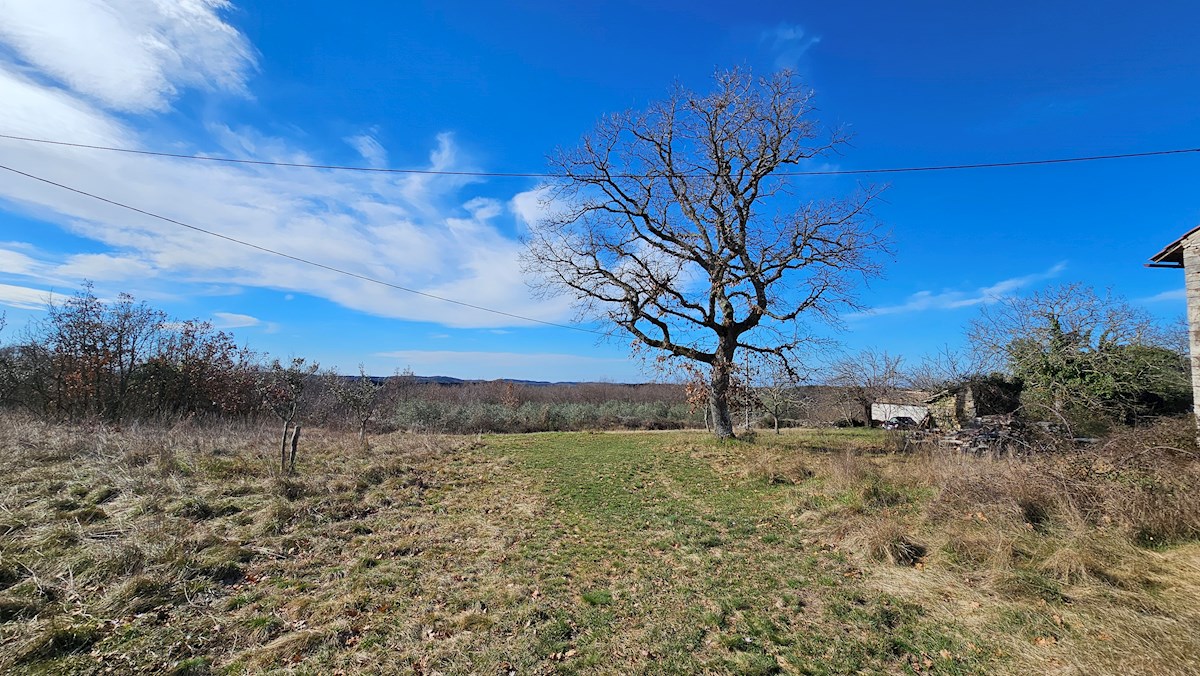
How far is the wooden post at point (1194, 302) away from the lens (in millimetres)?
8383

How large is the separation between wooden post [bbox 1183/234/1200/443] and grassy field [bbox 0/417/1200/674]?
2.25 meters

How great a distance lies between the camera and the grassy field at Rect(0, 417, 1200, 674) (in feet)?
12.6

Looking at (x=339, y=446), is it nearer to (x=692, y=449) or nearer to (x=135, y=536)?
(x=135, y=536)

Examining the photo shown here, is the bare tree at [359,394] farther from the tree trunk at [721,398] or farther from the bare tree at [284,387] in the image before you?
→ the tree trunk at [721,398]

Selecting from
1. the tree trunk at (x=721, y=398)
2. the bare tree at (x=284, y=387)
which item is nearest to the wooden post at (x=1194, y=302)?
the tree trunk at (x=721, y=398)

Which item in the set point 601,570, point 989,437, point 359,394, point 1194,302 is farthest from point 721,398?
point 359,394

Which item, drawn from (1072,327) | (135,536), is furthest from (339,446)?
(1072,327)

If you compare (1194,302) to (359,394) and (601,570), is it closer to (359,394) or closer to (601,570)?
(601,570)

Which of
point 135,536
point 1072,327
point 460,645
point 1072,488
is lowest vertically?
point 460,645

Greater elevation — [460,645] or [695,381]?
[695,381]

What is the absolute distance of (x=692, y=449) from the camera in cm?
1412

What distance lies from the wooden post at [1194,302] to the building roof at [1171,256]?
114 mm

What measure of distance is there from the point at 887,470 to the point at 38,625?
1187cm

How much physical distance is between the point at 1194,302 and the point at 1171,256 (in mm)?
1712
